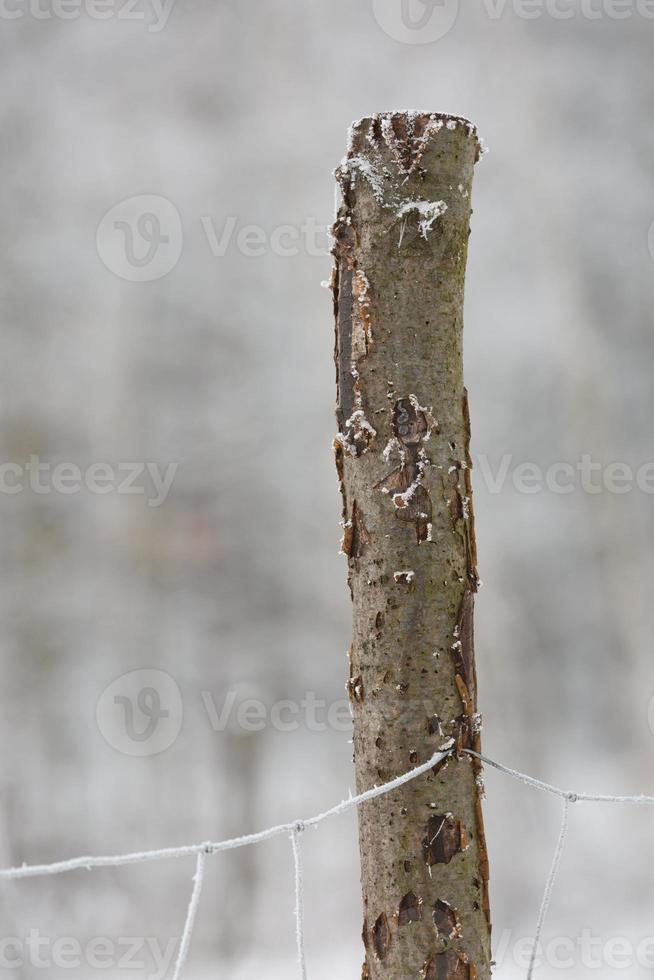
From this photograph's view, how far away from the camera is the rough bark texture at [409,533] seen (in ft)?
2.59

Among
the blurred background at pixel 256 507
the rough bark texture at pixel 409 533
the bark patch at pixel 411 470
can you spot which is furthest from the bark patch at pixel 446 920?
the blurred background at pixel 256 507

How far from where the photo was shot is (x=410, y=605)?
0.81 metres

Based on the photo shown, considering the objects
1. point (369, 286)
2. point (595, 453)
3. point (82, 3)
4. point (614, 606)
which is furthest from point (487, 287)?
point (369, 286)

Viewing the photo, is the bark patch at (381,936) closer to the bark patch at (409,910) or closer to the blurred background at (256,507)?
the bark patch at (409,910)

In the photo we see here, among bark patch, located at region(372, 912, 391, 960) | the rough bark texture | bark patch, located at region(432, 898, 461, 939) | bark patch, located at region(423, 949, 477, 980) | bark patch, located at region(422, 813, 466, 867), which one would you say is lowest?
bark patch, located at region(423, 949, 477, 980)

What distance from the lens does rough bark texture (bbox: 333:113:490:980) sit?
0.79 m

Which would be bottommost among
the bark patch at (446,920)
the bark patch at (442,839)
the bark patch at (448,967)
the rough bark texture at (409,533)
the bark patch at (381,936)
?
the bark patch at (448,967)

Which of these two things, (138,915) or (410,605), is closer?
(410,605)

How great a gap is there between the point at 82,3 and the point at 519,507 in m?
1.84

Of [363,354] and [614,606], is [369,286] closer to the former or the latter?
[363,354]

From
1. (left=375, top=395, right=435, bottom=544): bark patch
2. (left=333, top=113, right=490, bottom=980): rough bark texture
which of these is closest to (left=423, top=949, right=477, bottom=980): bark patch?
(left=333, top=113, right=490, bottom=980): rough bark texture

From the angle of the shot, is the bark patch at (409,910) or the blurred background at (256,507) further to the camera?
the blurred background at (256,507)

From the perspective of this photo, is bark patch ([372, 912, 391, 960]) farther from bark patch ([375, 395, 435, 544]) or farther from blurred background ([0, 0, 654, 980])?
blurred background ([0, 0, 654, 980])

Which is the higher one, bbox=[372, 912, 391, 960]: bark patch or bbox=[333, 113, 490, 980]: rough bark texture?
bbox=[333, 113, 490, 980]: rough bark texture
